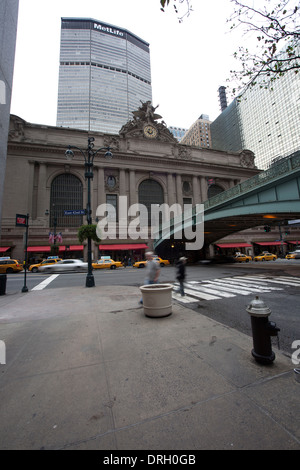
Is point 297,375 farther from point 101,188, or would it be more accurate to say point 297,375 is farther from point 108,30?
point 108,30

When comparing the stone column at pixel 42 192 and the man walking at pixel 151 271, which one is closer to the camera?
the man walking at pixel 151 271

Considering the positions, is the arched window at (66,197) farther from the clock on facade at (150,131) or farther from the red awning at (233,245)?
the red awning at (233,245)

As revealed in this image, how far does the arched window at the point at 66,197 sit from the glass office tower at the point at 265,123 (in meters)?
58.9

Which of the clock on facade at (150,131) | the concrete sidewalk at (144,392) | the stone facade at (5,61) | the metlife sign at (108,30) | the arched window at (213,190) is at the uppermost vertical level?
the metlife sign at (108,30)

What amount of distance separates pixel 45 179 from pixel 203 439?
41.1 metres

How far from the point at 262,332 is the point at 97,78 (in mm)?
125185

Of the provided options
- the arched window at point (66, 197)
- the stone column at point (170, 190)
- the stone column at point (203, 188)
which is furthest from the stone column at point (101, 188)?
the stone column at point (203, 188)

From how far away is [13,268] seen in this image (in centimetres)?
2497

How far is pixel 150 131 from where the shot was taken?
4406 centimetres

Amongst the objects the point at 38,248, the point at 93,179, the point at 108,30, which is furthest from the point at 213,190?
the point at 108,30

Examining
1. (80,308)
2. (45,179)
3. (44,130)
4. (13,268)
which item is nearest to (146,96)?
(44,130)

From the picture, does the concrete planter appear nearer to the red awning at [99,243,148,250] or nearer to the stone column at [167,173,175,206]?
the red awning at [99,243,148,250]

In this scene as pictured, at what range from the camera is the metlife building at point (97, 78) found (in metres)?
91.1

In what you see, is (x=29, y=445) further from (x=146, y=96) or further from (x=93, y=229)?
(x=146, y=96)
